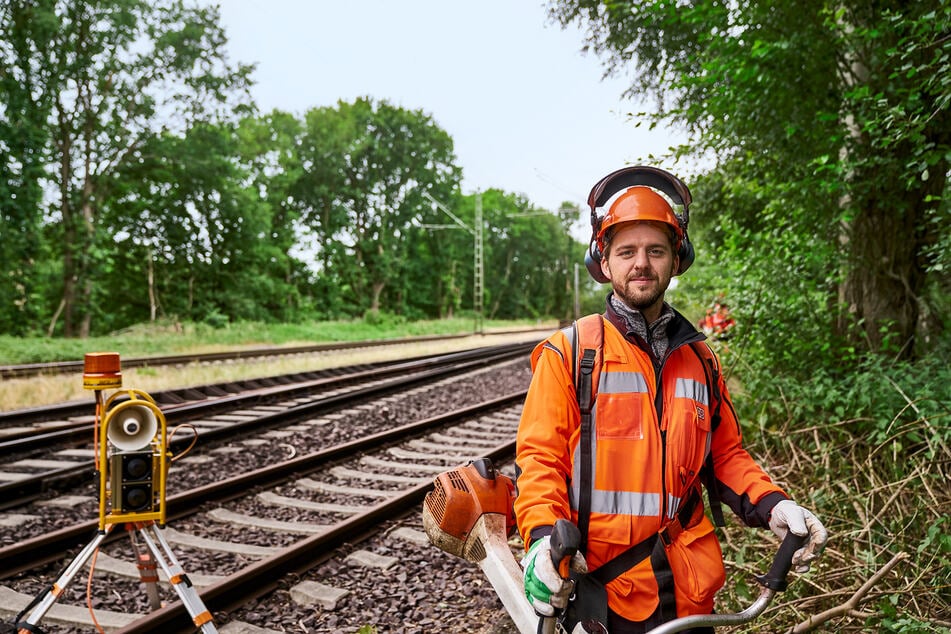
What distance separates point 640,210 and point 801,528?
101 cm

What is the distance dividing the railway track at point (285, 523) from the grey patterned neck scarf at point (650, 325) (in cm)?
236

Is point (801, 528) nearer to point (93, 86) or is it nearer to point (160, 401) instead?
point (160, 401)

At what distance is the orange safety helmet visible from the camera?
1.78 m

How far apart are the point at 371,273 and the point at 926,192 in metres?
42.3

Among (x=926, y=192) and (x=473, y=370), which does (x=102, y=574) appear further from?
(x=473, y=370)

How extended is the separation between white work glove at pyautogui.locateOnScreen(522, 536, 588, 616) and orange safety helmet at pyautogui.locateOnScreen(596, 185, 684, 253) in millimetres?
973

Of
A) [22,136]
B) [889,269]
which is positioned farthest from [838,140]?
[22,136]

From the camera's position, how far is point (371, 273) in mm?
45500

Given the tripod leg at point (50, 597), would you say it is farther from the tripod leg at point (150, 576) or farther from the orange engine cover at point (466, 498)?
the orange engine cover at point (466, 498)

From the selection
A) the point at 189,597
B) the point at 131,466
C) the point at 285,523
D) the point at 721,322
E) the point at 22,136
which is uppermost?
the point at 22,136

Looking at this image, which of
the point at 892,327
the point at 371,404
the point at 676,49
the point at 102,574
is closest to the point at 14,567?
the point at 102,574

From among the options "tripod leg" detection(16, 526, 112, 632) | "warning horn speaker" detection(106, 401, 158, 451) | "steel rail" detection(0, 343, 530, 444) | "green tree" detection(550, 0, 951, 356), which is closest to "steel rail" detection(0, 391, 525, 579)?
"tripod leg" detection(16, 526, 112, 632)

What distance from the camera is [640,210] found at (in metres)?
1.78

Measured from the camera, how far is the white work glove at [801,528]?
5.17 ft
